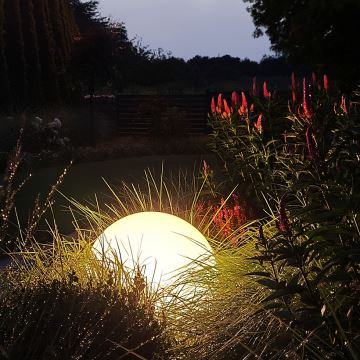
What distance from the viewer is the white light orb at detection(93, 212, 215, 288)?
13.8 feet

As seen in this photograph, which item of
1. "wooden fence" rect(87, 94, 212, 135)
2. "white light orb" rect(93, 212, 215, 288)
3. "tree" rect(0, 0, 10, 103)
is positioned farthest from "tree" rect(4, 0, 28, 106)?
"white light orb" rect(93, 212, 215, 288)

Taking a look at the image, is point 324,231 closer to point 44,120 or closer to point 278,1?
point 44,120

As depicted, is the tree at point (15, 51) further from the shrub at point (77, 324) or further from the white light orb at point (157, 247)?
the shrub at point (77, 324)

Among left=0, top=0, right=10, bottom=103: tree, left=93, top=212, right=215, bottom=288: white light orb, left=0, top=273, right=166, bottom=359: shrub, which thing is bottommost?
left=0, top=273, right=166, bottom=359: shrub

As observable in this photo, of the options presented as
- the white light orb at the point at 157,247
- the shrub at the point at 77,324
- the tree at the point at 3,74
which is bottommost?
the shrub at the point at 77,324

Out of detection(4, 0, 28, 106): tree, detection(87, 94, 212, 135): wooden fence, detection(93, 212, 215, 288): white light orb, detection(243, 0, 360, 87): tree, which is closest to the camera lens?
detection(93, 212, 215, 288): white light orb

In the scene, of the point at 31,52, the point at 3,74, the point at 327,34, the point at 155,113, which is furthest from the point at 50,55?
the point at 327,34

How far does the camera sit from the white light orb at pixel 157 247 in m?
4.20

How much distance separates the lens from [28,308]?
3.70 m

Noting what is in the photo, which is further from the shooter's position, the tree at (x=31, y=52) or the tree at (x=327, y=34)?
the tree at (x=31, y=52)

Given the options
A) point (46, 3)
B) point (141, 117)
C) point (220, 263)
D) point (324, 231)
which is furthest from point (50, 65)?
point (324, 231)

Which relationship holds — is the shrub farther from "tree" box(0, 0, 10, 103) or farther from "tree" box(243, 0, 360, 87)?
"tree" box(0, 0, 10, 103)

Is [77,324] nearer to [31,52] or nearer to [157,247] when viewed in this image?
[157,247]

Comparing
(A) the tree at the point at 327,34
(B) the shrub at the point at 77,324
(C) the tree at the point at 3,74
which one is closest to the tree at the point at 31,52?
(C) the tree at the point at 3,74
